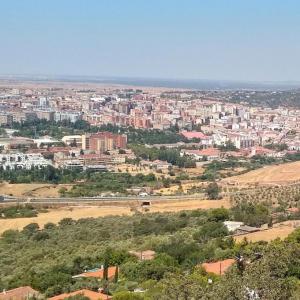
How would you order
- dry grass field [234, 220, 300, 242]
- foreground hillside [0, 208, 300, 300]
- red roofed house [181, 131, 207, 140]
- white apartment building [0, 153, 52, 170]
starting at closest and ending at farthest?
1. foreground hillside [0, 208, 300, 300]
2. dry grass field [234, 220, 300, 242]
3. white apartment building [0, 153, 52, 170]
4. red roofed house [181, 131, 207, 140]

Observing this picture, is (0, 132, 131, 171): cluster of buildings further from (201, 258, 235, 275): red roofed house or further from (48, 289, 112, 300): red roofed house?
(48, 289, 112, 300): red roofed house

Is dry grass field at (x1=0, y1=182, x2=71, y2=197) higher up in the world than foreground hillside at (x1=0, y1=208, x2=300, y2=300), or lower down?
lower down

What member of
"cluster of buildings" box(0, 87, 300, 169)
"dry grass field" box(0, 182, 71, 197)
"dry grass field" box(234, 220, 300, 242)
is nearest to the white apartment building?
"cluster of buildings" box(0, 87, 300, 169)

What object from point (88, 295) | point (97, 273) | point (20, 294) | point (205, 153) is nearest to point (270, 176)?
point (205, 153)

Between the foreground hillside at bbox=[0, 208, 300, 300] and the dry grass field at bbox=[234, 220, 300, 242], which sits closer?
the foreground hillside at bbox=[0, 208, 300, 300]

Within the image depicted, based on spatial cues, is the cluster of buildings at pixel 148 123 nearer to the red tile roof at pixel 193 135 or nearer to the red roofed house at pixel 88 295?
the red tile roof at pixel 193 135

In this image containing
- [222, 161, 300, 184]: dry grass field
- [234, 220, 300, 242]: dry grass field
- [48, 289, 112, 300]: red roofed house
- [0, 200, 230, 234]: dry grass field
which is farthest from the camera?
[222, 161, 300, 184]: dry grass field

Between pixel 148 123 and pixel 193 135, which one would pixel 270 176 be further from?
pixel 148 123
